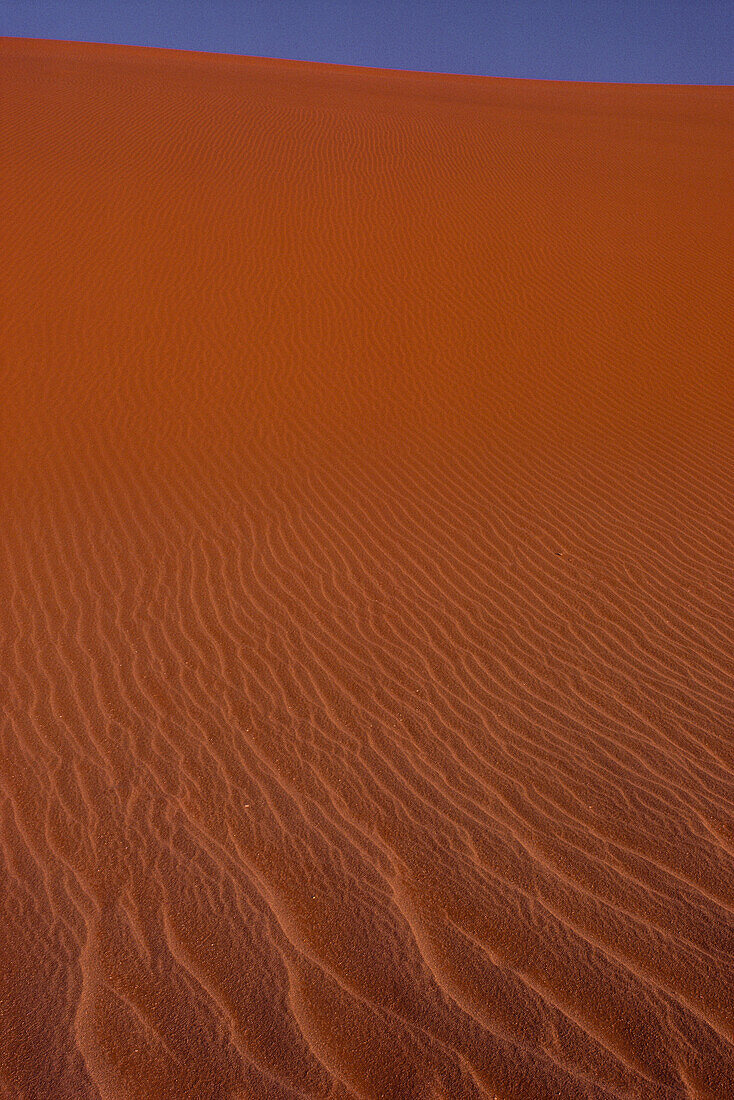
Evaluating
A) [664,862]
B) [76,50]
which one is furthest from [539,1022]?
[76,50]

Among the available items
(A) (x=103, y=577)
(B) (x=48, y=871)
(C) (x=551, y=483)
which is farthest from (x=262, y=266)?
(B) (x=48, y=871)

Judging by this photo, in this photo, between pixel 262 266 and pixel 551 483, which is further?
pixel 262 266

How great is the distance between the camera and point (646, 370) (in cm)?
1149

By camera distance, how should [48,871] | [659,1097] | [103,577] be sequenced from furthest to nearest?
[103,577], [48,871], [659,1097]

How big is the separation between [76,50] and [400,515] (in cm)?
3520

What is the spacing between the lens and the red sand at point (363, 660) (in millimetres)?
2771

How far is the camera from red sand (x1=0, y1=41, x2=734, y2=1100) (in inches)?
109

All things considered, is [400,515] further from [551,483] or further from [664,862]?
[664,862]

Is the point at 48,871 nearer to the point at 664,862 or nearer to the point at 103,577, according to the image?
the point at 664,862

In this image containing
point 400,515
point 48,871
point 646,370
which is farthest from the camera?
point 646,370

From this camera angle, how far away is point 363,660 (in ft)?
17.3

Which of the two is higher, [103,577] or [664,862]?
[103,577]

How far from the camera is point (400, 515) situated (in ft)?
25.0

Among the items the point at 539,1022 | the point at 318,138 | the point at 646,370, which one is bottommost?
the point at 539,1022
